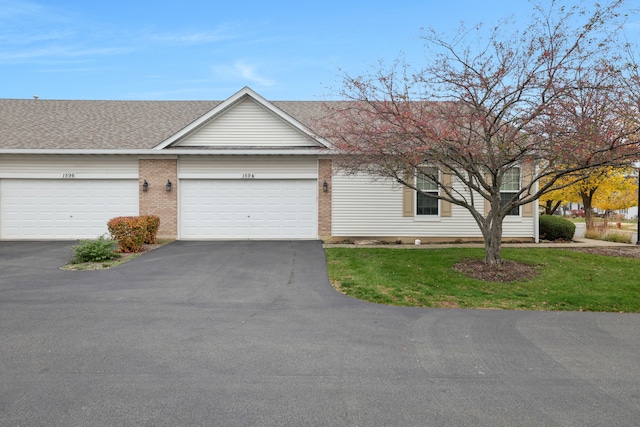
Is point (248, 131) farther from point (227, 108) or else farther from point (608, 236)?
point (608, 236)

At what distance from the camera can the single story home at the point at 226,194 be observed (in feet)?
49.2

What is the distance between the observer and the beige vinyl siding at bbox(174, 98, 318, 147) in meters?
15.0

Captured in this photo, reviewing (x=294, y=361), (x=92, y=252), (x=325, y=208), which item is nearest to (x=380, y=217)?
(x=325, y=208)

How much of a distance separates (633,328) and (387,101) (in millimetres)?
6332

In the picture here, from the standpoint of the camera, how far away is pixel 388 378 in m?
4.08

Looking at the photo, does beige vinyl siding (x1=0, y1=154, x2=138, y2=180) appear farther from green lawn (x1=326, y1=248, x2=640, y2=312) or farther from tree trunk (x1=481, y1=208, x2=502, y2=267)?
tree trunk (x1=481, y1=208, x2=502, y2=267)

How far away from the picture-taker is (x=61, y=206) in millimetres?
15148

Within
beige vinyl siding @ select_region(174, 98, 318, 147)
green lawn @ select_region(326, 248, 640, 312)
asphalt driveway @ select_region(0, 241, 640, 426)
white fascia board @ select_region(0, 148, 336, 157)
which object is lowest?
asphalt driveway @ select_region(0, 241, 640, 426)

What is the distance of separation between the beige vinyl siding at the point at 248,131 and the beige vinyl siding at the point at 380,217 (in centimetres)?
251

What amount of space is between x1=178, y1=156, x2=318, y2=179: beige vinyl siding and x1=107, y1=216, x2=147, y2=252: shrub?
340cm

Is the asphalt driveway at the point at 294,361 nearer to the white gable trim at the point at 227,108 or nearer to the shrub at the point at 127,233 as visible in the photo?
the shrub at the point at 127,233

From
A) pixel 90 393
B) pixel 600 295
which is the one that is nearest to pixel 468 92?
pixel 600 295

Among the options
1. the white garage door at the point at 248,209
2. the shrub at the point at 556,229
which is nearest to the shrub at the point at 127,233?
the white garage door at the point at 248,209

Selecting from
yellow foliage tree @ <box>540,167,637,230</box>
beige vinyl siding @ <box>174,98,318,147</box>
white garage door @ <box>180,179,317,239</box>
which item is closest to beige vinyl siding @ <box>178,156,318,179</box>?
white garage door @ <box>180,179,317,239</box>
